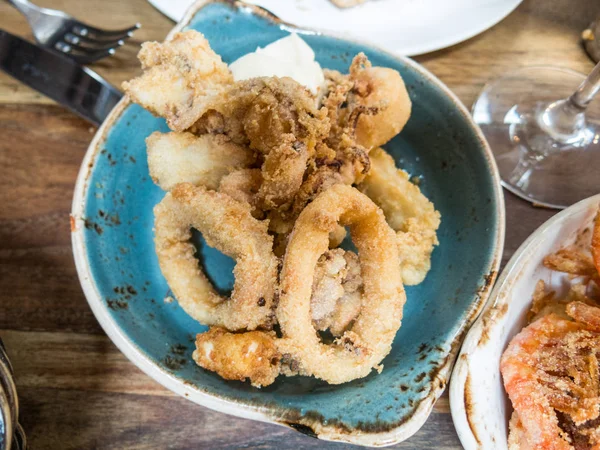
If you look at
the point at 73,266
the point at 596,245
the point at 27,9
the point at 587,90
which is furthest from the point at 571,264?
the point at 27,9

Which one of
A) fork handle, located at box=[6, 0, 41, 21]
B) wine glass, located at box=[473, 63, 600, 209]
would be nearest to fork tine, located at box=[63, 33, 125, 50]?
fork handle, located at box=[6, 0, 41, 21]

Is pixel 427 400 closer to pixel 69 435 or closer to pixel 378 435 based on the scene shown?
pixel 378 435

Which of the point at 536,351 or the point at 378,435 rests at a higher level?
the point at 536,351

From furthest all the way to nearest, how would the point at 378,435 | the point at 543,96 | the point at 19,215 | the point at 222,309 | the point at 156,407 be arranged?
1. the point at 543,96
2. the point at 19,215
3. the point at 156,407
4. the point at 222,309
5. the point at 378,435

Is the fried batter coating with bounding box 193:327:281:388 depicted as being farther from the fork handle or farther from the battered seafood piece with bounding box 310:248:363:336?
the fork handle

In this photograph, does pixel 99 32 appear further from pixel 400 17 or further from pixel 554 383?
pixel 554 383

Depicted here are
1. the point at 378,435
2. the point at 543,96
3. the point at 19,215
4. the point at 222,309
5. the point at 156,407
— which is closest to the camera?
the point at 378,435

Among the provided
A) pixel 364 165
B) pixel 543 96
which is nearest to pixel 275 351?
pixel 364 165
